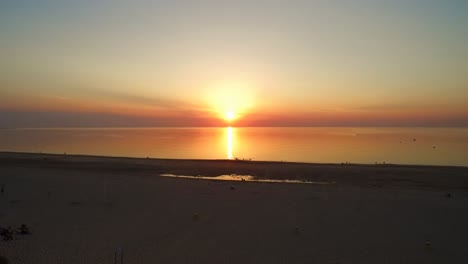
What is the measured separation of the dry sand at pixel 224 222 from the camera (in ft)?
33.6

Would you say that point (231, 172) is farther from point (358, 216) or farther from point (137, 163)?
point (358, 216)

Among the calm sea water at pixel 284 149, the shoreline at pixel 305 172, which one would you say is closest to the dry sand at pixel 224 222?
the shoreline at pixel 305 172

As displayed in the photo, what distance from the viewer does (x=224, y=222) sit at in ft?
45.4

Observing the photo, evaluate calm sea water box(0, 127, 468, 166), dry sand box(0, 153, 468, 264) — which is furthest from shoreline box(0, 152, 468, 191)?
calm sea water box(0, 127, 468, 166)

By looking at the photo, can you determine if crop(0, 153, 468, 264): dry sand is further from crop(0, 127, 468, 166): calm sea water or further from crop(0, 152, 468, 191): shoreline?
crop(0, 127, 468, 166): calm sea water

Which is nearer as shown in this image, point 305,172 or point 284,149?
point 305,172

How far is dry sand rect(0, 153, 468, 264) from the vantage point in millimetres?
10250

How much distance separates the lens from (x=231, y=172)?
33.4 metres

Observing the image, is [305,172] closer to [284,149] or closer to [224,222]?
[224,222]

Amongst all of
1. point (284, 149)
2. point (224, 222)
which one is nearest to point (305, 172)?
point (224, 222)

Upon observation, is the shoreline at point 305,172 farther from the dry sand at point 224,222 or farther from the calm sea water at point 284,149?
the calm sea water at point 284,149

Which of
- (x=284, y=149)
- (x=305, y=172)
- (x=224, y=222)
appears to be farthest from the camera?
(x=284, y=149)

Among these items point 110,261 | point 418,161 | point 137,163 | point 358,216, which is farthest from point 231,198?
point 418,161

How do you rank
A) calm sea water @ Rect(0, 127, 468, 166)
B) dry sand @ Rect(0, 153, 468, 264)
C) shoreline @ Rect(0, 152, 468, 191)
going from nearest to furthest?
dry sand @ Rect(0, 153, 468, 264) < shoreline @ Rect(0, 152, 468, 191) < calm sea water @ Rect(0, 127, 468, 166)
